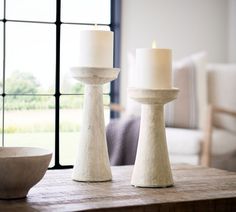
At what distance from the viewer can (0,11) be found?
151 inches

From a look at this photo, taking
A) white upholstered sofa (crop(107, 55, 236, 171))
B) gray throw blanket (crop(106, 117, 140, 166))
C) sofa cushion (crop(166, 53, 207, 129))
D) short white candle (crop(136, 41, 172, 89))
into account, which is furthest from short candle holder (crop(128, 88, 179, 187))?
sofa cushion (crop(166, 53, 207, 129))

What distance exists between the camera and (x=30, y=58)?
154 inches

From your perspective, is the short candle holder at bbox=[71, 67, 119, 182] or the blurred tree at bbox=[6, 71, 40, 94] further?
the blurred tree at bbox=[6, 71, 40, 94]

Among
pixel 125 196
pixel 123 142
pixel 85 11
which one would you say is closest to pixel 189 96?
pixel 85 11

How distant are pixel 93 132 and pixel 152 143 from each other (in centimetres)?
18

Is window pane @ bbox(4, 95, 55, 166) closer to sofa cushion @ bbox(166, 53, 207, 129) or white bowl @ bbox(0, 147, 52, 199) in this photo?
sofa cushion @ bbox(166, 53, 207, 129)

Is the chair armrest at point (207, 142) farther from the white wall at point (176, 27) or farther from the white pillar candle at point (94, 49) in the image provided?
the white pillar candle at point (94, 49)

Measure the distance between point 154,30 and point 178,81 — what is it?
2.40ft

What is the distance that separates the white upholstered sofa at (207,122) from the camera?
336cm

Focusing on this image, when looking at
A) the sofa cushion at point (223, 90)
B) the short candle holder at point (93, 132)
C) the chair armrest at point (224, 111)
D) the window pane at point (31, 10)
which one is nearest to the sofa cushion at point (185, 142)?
the chair armrest at point (224, 111)

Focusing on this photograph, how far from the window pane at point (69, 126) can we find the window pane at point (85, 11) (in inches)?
23.4

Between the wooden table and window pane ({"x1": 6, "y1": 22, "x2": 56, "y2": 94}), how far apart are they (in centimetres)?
243

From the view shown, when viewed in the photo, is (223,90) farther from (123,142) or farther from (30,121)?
(123,142)

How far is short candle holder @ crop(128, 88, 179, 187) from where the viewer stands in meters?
1.40
